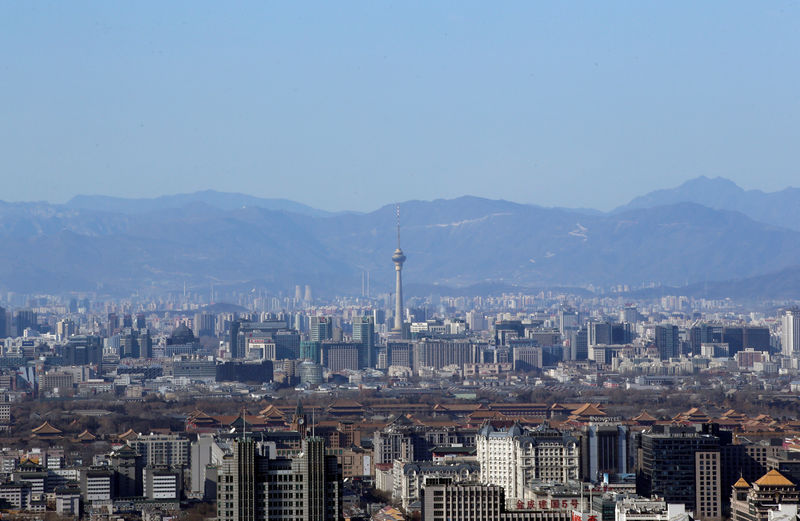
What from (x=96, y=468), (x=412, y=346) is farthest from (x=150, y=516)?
(x=412, y=346)

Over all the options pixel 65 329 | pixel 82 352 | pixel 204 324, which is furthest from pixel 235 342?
pixel 204 324

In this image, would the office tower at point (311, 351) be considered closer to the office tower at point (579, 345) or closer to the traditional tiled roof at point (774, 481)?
the office tower at point (579, 345)

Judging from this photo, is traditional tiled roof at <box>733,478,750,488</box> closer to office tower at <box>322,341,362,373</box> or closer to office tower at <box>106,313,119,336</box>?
office tower at <box>322,341,362,373</box>

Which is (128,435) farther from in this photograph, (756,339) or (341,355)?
(756,339)

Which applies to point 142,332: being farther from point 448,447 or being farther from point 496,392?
point 448,447

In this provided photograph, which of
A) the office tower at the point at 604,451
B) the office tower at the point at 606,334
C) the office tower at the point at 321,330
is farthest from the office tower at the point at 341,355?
the office tower at the point at 604,451

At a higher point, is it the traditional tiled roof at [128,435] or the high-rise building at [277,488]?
the high-rise building at [277,488]

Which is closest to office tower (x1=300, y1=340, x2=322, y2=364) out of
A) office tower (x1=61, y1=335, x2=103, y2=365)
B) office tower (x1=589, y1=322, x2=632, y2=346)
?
office tower (x1=61, y1=335, x2=103, y2=365)
